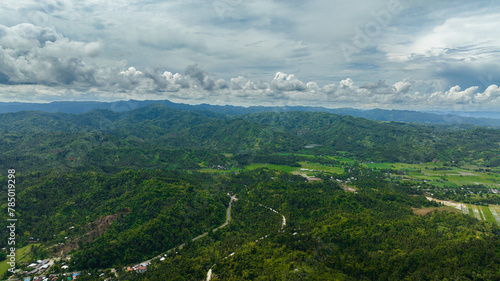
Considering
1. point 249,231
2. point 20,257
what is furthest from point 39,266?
point 249,231

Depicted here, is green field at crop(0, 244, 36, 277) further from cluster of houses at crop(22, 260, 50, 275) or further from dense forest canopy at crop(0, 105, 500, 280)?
cluster of houses at crop(22, 260, 50, 275)

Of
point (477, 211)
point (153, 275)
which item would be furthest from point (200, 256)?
point (477, 211)

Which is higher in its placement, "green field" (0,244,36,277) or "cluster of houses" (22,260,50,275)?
"cluster of houses" (22,260,50,275)

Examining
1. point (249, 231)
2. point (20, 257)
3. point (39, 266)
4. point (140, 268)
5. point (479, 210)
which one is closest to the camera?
point (140, 268)

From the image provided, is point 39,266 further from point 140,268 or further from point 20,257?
point 140,268

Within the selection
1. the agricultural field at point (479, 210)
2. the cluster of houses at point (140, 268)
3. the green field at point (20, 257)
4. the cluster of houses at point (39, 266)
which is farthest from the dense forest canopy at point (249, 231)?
the agricultural field at point (479, 210)

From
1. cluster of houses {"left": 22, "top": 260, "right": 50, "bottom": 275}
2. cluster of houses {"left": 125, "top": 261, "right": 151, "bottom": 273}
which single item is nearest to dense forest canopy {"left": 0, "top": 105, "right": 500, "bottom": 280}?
cluster of houses {"left": 125, "top": 261, "right": 151, "bottom": 273}

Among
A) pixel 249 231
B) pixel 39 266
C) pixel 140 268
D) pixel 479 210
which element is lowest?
pixel 39 266

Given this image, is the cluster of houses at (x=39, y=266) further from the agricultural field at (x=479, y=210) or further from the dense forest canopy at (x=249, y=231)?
the agricultural field at (x=479, y=210)

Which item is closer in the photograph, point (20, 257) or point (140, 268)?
point (140, 268)

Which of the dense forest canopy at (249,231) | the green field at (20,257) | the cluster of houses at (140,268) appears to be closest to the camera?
the dense forest canopy at (249,231)

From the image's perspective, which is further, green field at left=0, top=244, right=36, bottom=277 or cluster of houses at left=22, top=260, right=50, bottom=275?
green field at left=0, top=244, right=36, bottom=277
